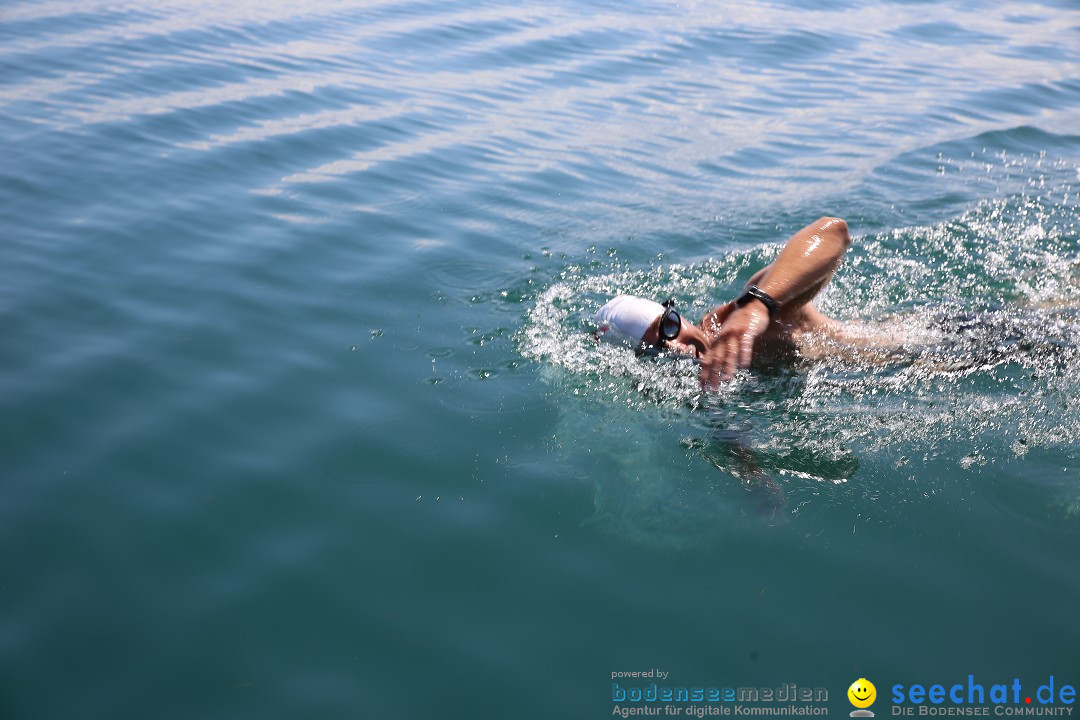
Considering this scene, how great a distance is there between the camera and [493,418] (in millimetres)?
4980

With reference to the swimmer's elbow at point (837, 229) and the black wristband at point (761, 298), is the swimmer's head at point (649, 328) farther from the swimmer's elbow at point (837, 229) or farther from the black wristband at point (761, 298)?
the swimmer's elbow at point (837, 229)

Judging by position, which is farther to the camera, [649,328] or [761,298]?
[649,328]

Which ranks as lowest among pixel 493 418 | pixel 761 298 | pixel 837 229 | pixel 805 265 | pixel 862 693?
pixel 862 693

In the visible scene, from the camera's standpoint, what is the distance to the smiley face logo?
3166 millimetres

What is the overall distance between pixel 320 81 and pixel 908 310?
345 inches

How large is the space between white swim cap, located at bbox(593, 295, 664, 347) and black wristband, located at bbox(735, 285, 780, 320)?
0.54m

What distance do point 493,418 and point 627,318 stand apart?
116cm

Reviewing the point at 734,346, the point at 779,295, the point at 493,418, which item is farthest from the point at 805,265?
the point at 493,418

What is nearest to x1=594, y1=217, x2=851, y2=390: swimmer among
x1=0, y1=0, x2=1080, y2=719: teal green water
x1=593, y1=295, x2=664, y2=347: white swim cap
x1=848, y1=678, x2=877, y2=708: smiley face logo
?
x1=593, y1=295, x2=664, y2=347: white swim cap

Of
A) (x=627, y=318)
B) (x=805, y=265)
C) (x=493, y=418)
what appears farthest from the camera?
(x=627, y=318)

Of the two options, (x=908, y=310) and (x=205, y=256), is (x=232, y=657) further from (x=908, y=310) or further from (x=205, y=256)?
(x=908, y=310)

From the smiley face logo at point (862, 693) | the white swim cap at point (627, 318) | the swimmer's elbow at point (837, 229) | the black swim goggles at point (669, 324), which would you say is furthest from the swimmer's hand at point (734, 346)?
the smiley face logo at point (862, 693)

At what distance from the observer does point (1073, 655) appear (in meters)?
3.32

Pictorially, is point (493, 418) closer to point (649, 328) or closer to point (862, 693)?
point (649, 328)
